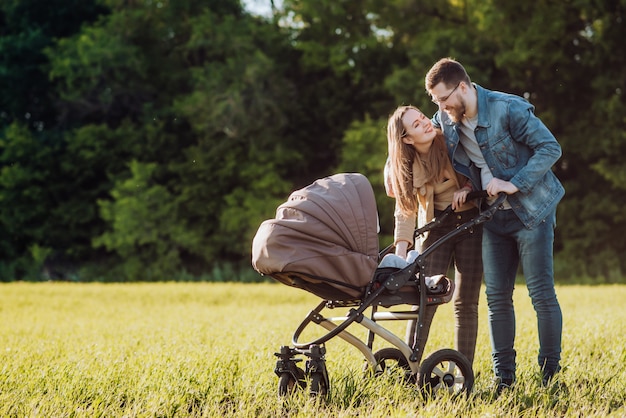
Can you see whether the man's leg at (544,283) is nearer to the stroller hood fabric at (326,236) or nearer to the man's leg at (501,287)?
the man's leg at (501,287)

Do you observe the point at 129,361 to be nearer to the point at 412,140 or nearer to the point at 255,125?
the point at 412,140

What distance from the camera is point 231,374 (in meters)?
5.43

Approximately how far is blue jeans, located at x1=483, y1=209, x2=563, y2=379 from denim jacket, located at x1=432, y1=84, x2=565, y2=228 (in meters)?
Result: 0.12

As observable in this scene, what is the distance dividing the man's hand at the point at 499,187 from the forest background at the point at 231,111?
17.3m

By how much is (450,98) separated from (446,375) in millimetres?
1556

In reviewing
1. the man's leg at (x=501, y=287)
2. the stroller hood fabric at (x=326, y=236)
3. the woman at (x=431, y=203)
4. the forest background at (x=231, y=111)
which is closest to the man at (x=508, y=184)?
the man's leg at (x=501, y=287)

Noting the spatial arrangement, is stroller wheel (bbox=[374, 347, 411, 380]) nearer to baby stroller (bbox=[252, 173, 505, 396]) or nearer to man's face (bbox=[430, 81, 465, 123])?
baby stroller (bbox=[252, 173, 505, 396])

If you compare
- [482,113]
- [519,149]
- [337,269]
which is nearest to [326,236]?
[337,269]

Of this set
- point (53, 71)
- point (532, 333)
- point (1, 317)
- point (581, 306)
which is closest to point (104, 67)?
point (53, 71)

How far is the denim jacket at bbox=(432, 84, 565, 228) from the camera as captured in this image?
496 centimetres

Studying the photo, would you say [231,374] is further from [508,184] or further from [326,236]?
[508,184]

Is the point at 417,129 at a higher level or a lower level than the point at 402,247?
higher

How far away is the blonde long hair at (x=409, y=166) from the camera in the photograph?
5.00 metres

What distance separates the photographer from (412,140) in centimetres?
502
